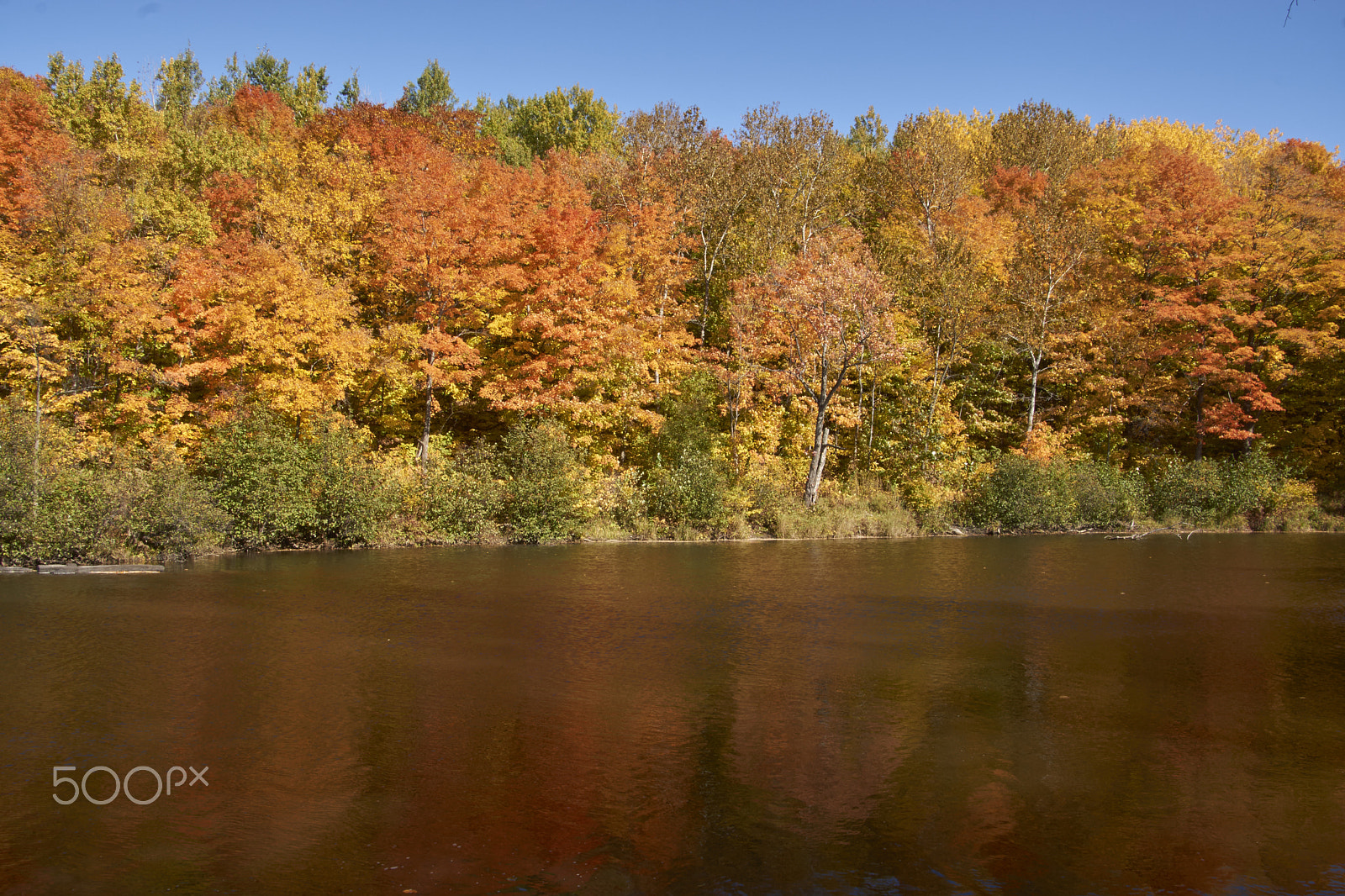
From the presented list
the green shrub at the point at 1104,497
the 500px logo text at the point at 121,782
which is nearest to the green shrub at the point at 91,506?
the 500px logo text at the point at 121,782

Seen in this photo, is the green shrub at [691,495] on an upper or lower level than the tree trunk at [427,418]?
lower

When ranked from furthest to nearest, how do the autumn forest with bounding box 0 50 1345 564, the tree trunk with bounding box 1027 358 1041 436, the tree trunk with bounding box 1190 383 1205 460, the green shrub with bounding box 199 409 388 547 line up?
1. the tree trunk with bounding box 1190 383 1205 460
2. the tree trunk with bounding box 1027 358 1041 436
3. the autumn forest with bounding box 0 50 1345 564
4. the green shrub with bounding box 199 409 388 547

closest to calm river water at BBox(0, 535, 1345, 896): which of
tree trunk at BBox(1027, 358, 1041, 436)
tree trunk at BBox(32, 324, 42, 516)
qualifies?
tree trunk at BBox(32, 324, 42, 516)

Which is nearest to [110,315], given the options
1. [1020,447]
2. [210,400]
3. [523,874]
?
[210,400]

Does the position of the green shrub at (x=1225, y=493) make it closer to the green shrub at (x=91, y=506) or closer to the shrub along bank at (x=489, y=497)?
the shrub along bank at (x=489, y=497)

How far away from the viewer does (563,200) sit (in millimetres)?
34969

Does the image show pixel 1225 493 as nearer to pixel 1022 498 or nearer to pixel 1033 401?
pixel 1033 401

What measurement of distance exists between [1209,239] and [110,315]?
39790 millimetres

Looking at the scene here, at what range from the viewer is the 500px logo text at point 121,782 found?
32.2 ft

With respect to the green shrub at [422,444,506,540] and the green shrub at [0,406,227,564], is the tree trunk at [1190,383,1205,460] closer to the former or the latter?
the green shrub at [422,444,506,540]

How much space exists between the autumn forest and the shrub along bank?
0.12 m

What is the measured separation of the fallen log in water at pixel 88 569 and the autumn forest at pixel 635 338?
19.2 inches

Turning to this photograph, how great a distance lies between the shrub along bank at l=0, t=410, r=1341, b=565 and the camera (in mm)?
23672

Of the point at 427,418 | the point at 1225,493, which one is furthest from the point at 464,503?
the point at 1225,493
